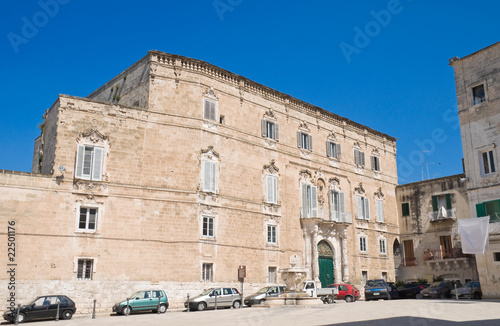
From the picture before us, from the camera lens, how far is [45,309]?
63.2 feet

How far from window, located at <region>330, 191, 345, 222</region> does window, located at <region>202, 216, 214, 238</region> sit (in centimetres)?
1068

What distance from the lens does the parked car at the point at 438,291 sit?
29.3 metres

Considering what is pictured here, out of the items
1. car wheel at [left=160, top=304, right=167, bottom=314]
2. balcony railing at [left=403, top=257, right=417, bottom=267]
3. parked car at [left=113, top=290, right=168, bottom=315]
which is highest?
balcony railing at [left=403, top=257, right=417, bottom=267]

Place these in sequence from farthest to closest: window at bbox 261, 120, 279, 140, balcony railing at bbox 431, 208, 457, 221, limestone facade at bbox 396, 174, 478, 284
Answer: balcony railing at bbox 431, 208, 457, 221
limestone facade at bbox 396, 174, 478, 284
window at bbox 261, 120, 279, 140

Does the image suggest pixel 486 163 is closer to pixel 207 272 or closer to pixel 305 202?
pixel 305 202

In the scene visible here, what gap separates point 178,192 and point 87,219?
4.98m

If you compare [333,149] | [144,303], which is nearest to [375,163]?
[333,149]

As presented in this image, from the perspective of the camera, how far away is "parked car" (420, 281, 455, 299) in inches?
1153

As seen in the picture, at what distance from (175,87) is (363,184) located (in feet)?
60.1

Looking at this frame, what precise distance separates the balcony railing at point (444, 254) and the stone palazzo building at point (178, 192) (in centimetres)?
484

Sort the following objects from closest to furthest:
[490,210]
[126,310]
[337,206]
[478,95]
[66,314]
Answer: [66,314], [126,310], [490,210], [478,95], [337,206]

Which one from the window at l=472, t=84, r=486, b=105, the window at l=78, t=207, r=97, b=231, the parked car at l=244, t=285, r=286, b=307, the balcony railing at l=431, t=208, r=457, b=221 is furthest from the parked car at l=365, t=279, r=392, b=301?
the window at l=78, t=207, r=97, b=231

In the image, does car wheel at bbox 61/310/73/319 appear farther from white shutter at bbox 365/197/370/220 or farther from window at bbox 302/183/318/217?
white shutter at bbox 365/197/370/220

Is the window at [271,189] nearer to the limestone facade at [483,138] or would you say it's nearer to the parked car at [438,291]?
the parked car at [438,291]
